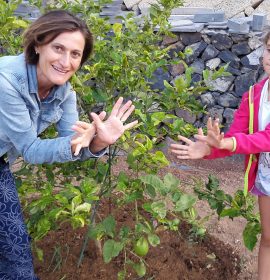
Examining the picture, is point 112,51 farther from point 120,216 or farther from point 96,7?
point 120,216

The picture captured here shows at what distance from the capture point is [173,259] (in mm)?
3031

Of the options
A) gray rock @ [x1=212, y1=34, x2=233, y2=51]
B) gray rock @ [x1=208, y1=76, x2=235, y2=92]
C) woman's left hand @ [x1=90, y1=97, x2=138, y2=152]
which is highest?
woman's left hand @ [x1=90, y1=97, x2=138, y2=152]

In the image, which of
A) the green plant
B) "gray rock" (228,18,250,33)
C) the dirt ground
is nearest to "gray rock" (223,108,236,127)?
"gray rock" (228,18,250,33)

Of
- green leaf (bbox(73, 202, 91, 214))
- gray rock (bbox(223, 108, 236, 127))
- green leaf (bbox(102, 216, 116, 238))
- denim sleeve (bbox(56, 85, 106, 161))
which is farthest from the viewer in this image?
gray rock (bbox(223, 108, 236, 127))

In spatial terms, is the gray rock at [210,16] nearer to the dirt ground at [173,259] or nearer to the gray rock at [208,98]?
the gray rock at [208,98]

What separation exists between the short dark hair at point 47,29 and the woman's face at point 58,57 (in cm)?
2

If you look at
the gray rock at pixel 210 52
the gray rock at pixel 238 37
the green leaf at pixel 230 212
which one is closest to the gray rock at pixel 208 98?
the gray rock at pixel 210 52

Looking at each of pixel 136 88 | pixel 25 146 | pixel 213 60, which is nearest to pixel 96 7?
pixel 136 88

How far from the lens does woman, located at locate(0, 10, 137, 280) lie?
1.88 m

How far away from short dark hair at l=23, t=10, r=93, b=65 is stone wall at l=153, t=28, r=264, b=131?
3.03 meters

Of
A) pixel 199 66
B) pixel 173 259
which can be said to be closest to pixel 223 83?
pixel 199 66

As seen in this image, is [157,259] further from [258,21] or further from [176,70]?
[258,21]

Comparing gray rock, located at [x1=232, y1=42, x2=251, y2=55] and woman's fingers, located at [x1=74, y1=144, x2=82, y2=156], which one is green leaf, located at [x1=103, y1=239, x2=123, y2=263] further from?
gray rock, located at [x1=232, y1=42, x2=251, y2=55]

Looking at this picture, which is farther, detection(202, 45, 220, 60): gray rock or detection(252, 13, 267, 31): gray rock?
detection(202, 45, 220, 60): gray rock
